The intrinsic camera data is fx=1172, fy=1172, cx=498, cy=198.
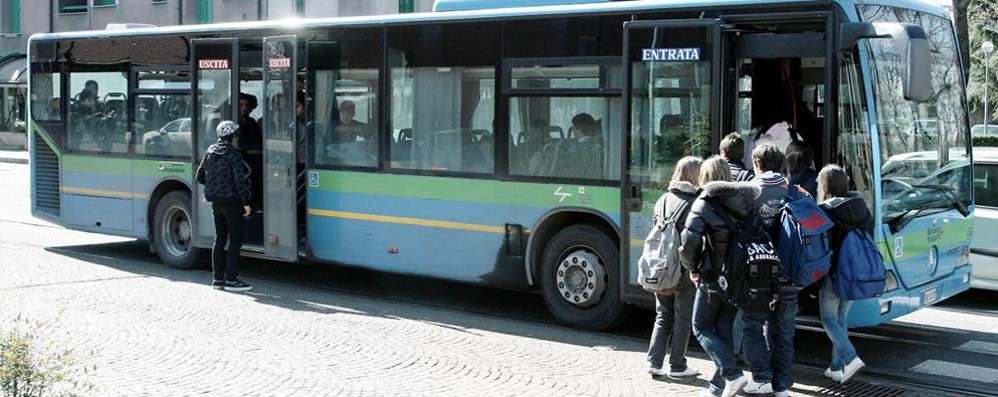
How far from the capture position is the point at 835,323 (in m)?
7.94

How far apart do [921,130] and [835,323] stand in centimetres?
197

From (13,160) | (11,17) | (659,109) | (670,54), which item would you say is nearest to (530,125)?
(659,109)

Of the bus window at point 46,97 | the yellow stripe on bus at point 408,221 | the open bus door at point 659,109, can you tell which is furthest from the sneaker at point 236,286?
the open bus door at point 659,109

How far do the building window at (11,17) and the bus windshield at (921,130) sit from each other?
43.6m

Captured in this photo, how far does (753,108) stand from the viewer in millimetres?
9297

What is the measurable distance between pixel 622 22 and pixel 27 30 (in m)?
41.8

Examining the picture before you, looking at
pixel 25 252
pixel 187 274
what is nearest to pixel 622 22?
pixel 187 274

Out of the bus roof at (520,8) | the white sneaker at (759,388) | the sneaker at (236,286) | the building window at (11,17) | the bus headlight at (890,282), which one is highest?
the building window at (11,17)

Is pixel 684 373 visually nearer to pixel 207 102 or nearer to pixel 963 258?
pixel 963 258

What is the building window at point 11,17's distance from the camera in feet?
152

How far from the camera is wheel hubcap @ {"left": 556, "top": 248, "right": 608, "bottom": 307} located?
9.79m

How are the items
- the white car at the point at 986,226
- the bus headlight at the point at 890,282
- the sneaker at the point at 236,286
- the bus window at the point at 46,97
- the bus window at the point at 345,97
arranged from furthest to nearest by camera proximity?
1. the bus window at the point at 46,97
2. the sneaker at the point at 236,286
3. the bus window at the point at 345,97
4. the white car at the point at 986,226
5. the bus headlight at the point at 890,282

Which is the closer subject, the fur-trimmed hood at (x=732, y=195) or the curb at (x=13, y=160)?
the fur-trimmed hood at (x=732, y=195)

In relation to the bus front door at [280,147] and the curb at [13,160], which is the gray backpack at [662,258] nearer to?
the bus front door at [280,147]
